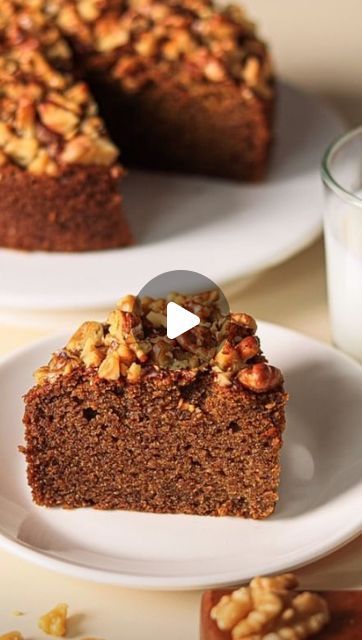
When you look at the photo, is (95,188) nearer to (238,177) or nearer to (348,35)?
(238,177)

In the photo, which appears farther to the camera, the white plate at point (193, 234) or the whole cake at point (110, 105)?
the whole cake at point (110, 105)

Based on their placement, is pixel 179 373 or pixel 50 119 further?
pixel 50 119

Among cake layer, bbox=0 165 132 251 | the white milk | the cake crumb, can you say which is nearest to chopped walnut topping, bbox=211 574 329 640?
the cake crumb

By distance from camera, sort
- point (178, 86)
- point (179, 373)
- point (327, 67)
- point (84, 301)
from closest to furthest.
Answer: point (179, 373) < point (84, 301) < point (178, 86) < point (327, 67)

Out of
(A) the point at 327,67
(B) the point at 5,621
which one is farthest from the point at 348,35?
(B) the point at 5,621
